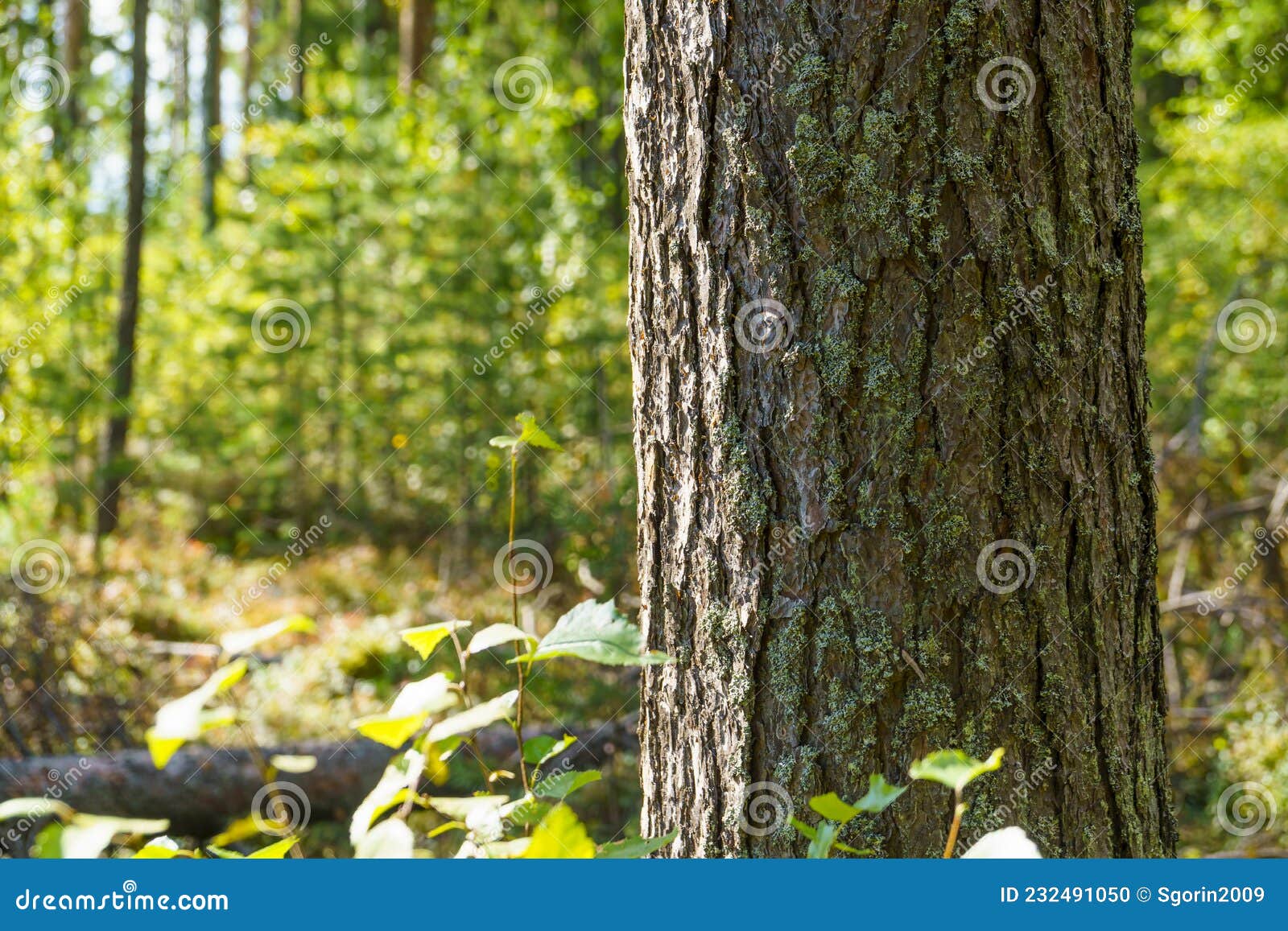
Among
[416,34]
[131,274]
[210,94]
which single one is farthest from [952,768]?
[210,94]

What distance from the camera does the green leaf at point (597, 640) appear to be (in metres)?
0.92

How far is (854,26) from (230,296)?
29.5 ft

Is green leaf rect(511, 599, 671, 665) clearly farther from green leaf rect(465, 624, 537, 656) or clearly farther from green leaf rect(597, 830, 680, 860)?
green leaf rect(597, 830, 680, 860)

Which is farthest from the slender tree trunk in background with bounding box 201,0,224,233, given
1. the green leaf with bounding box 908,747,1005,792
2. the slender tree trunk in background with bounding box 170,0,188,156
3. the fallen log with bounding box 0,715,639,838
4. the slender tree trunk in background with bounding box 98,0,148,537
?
the green leaf with bounding box 908,747,1005,792

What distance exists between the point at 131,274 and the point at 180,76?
12.7 metres

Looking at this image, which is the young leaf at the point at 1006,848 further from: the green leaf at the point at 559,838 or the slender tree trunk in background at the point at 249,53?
the slender tree trunk in background at the point at 249,53

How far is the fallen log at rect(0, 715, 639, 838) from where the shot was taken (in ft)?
14.6

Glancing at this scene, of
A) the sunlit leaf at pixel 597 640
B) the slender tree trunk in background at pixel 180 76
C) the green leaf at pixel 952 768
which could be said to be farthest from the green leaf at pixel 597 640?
the slender tree trunk in background at pixel 180 76

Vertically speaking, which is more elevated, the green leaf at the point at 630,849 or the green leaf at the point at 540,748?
the green leaf at the point at 540,748

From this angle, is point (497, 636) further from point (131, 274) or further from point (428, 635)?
point (131, 274)

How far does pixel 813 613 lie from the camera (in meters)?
1.31

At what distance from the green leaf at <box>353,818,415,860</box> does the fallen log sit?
3.58 metres

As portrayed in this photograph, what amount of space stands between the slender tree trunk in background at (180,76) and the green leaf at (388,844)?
64.0 ft

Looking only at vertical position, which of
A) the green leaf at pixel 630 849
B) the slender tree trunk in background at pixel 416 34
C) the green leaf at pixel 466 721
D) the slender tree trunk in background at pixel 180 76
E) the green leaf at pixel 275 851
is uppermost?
the slender tree trunk in background at pixel 180 76
